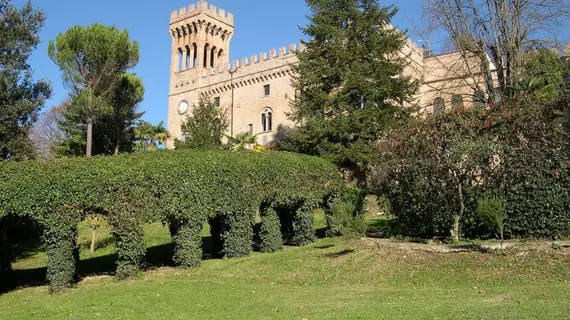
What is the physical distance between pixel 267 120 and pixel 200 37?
11229 millimetres

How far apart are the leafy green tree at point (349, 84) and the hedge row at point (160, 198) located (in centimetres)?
677

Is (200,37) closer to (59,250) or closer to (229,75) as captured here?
(229,75)

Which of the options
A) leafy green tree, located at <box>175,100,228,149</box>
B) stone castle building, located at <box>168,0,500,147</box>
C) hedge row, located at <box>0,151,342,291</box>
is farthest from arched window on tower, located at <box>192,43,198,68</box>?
hedge row, located at <box>0,151,342,291</box>

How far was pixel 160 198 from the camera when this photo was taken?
47.2 ft

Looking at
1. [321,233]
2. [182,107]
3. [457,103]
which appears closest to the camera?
[457,103]

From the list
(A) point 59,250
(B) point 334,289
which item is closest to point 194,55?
(A) point 59,250

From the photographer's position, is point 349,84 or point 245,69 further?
point 245,69

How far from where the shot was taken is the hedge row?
43.6ft

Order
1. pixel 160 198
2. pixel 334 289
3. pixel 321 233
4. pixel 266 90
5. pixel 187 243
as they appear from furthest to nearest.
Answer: pixel 266 90 < pixel 321 233 < pixel 187 243 < pixel 160 198 < pixel 334 289

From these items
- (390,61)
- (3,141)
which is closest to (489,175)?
(390,61)

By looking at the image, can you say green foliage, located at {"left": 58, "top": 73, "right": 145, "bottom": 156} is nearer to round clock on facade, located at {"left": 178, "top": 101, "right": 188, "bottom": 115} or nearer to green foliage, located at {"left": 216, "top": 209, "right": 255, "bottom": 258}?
round clock on facade, located at {"left": 178, "top": 101, "right": 188, "bottom": 115}

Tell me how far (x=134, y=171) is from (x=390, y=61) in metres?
15.0

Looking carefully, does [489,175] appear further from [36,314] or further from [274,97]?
[274,97]

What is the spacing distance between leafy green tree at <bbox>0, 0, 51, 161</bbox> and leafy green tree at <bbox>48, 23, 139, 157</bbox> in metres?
7.71
